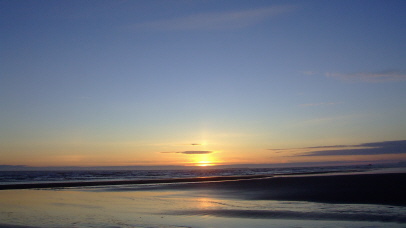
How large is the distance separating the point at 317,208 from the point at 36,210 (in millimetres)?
14316

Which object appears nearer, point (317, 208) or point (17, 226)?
point (17, 226)

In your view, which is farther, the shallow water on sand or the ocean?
the ocean

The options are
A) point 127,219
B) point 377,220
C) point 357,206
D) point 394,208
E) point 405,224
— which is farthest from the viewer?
point 357,206

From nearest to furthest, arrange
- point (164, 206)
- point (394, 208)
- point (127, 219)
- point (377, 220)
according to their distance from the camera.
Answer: point (377, 220)
point (127, 219)
point (394, 208)
point (164, 206)

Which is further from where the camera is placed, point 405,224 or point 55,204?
point 55,204

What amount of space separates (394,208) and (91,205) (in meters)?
16.0

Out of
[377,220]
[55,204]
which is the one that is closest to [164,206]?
[55,204]

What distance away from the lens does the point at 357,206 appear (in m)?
19.6

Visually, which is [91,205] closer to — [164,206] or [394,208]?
[164,206]

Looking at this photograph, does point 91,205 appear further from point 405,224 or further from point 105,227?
point 405,224

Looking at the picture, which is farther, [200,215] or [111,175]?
[111,175]

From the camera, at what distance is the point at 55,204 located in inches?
866

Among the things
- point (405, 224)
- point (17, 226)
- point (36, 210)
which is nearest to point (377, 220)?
point (405, 224)

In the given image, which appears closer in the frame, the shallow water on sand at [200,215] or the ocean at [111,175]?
the shallow water on sand at [200,215]
